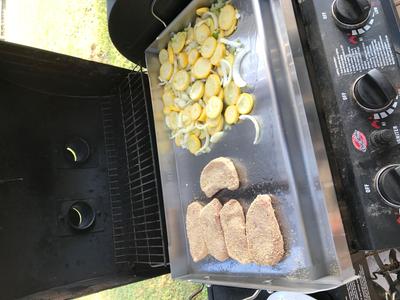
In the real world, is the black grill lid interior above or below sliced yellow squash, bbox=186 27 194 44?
above

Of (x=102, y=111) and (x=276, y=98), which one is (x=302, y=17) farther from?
(x=102, y=111)

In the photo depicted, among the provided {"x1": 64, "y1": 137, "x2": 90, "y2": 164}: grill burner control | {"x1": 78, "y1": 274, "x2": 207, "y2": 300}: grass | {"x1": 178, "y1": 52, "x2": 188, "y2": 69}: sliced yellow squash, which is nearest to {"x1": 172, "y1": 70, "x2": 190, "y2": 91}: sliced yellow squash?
{"x1": 178, "y1": 52, "x2": 188, "y2": 69}: sliced yellow squash

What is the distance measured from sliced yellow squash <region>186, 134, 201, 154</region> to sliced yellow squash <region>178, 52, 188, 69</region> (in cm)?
28

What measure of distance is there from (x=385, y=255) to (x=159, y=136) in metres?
0.92

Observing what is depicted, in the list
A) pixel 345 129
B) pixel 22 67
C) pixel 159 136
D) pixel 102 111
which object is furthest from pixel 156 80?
pixel 345 129

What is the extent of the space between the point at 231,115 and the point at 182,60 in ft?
1.26

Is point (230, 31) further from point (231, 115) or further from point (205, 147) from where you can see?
point (205, 147)

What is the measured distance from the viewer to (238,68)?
1.23 meters

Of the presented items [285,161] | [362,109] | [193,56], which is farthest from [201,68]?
[362,109]

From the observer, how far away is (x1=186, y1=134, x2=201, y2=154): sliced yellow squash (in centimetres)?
141

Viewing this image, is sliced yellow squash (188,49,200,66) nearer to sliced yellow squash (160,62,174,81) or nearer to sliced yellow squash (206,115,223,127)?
sliced yellow squash (160,62,174,81)

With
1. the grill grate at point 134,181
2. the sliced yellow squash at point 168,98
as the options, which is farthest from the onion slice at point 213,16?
the grill grate at point 134,181

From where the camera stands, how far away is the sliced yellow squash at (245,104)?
1169mm

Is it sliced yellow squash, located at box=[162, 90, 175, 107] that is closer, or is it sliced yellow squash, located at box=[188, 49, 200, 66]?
sliced yellow squash, located at box=[188, 49, 200, 66]
